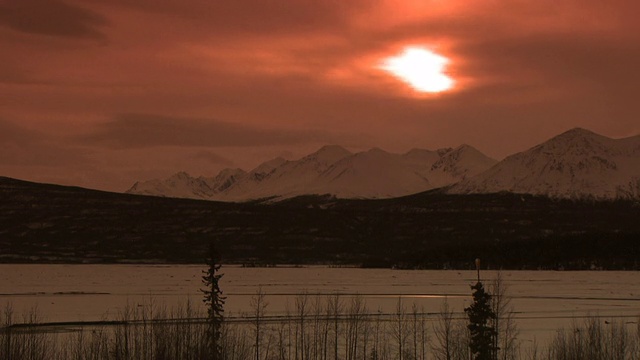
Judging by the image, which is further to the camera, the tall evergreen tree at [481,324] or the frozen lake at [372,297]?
the frozen lake at [372,297]

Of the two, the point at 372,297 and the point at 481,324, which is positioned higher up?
the point at 372,297

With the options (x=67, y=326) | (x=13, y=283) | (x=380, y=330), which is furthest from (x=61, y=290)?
(x=380, y=330)

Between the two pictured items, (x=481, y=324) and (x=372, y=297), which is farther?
(x=372, y=297)

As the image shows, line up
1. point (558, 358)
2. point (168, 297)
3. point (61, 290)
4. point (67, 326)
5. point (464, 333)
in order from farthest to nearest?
point (61, 290) < point (168, 297) < point (67, 326) < point (464, 333) < point (558, 358)

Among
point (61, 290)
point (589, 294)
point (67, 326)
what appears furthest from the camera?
point (61, 290)

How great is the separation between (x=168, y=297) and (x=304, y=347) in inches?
1445

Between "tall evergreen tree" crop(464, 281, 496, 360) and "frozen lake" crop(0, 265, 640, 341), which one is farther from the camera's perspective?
"frozen lake" crop(0, 265, 640, 341)

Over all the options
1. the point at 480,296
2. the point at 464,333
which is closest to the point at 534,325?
the point at 464,333

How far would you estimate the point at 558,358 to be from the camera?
49.0 m

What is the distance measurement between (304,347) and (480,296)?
47.1 feet

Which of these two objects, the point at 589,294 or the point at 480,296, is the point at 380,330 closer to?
the point at 480,296

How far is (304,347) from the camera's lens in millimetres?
54781

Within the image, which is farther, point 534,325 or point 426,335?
point 534,325

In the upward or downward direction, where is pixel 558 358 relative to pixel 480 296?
downward
